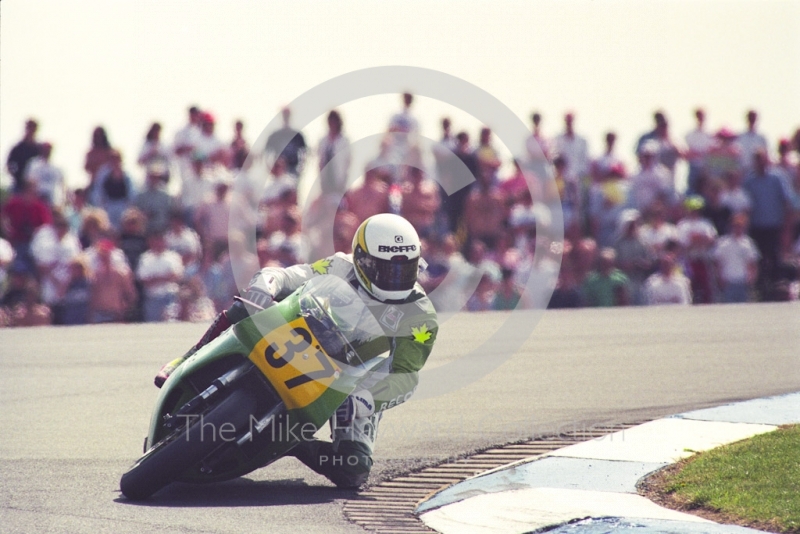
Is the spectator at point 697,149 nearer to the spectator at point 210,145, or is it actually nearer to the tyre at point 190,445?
the spectator at point 210,145

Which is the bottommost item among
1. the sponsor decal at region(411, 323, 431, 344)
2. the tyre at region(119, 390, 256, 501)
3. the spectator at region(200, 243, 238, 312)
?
the tyre at region(119, 390, 256, 501)

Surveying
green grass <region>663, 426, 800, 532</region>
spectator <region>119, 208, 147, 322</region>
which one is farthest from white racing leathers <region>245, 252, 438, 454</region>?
spectator <region>119, 208, 147, 322</region>

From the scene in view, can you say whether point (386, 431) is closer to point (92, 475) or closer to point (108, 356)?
point (92, 475)

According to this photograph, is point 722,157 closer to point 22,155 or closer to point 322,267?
point 22,155

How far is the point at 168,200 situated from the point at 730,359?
26.0 feet

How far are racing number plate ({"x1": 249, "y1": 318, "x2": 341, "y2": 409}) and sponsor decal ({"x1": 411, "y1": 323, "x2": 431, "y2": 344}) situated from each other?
0.55 m

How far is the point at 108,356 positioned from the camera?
12055 millimetres

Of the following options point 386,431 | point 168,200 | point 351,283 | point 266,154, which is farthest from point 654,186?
point 351,283

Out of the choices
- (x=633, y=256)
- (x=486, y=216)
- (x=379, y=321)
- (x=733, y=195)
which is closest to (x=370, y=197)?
(x=486, y=216)

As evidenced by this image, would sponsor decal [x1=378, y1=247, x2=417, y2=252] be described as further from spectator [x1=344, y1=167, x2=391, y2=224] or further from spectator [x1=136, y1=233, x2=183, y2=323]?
spectator [x1=136, y1=233, x2=183, y2=323]

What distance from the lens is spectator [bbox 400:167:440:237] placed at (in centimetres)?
1588

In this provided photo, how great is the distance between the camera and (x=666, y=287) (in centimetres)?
1598

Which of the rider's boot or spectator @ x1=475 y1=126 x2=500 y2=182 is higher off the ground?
spectator @ x1=475 y1=126 x2=500 y2=182

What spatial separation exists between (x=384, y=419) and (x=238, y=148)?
27.5ft
